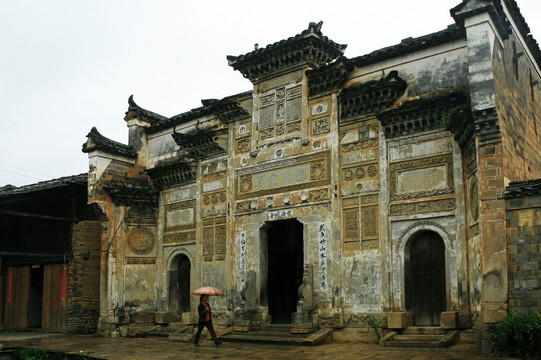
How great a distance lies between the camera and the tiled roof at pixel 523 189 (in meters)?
10.4

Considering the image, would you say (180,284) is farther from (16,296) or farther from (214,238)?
(16,296)

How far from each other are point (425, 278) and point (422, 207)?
1557 millimetres

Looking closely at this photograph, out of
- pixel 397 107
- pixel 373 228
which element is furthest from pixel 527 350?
pixel 397 107

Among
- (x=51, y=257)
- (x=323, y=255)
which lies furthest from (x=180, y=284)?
(x=323, y=255)

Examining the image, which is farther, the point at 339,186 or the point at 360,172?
the point at 339,186

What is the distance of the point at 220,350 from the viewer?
13.3 meters

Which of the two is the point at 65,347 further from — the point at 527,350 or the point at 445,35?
the point at 445,35

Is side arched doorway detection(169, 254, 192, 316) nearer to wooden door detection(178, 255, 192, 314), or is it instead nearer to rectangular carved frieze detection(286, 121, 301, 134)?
wooden door detection(178, 255, 192, 314)

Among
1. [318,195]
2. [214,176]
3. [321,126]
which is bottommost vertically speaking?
[318,195]

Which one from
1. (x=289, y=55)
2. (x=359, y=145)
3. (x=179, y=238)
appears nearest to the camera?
(x=359, y=145)

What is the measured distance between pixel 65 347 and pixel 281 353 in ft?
19.7

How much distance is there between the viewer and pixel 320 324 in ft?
46.2

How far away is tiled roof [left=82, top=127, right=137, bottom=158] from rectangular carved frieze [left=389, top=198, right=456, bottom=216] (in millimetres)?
9524

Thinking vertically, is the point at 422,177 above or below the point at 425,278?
above
